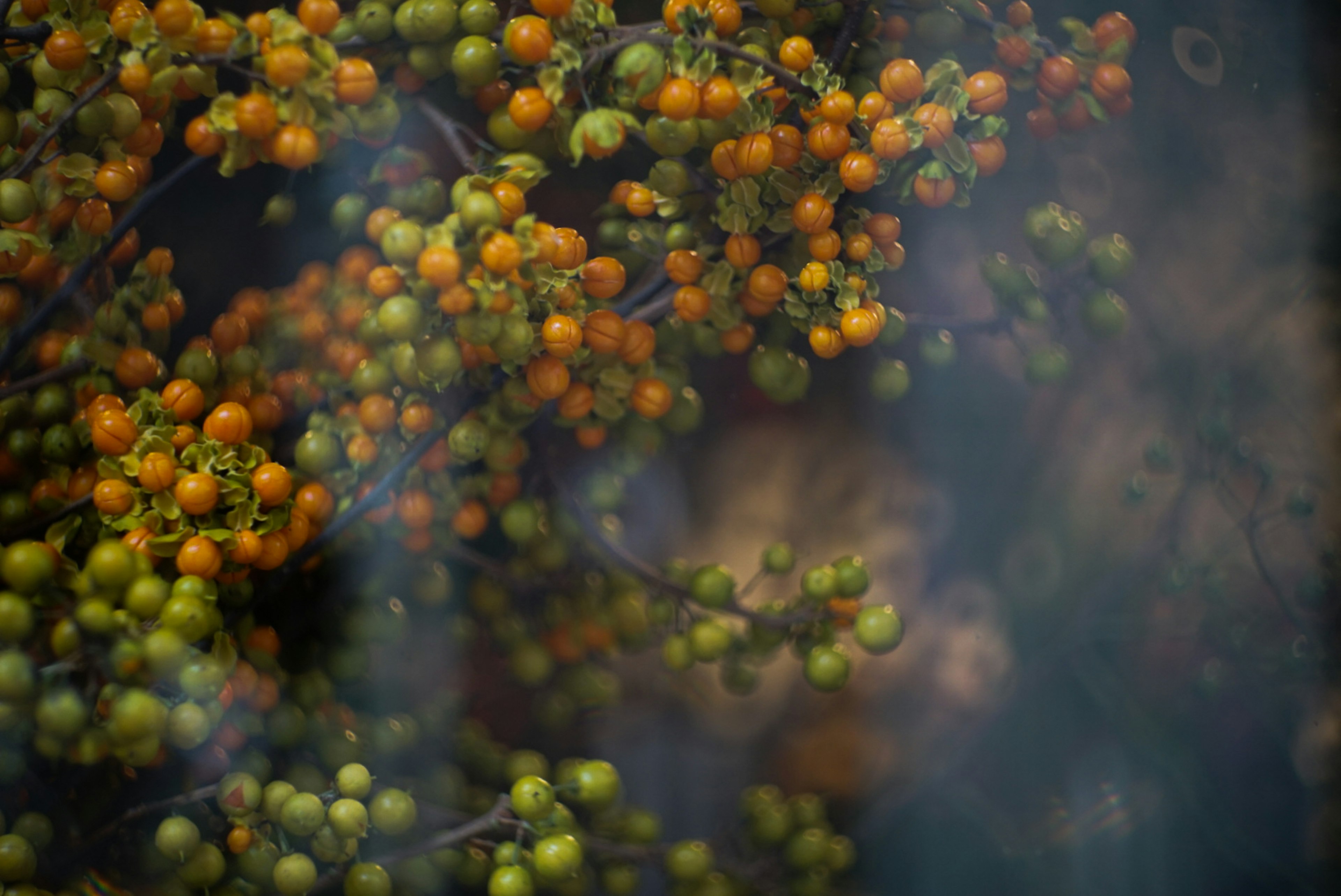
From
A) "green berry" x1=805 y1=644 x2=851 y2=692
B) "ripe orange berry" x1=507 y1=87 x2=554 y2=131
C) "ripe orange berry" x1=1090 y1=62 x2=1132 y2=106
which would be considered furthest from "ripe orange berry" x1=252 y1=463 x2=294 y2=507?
"ripe orange berry" x1=1090 y1=62 x2=1132 y2=106

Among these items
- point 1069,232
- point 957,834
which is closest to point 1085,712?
point 957,834

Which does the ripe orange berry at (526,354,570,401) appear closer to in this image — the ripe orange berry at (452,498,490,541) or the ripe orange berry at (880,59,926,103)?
the ripe orange berry at (452,498,490,541)

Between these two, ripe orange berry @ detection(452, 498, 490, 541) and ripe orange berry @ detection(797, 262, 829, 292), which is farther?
ripe orange berry @ detection(452, 498, 490, 541)

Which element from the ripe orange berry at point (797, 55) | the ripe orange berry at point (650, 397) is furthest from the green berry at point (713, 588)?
the ripe orange berry at point (797, 55)

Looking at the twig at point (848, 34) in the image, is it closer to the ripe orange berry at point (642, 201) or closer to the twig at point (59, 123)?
the ripe orange berry at point (642, 201)

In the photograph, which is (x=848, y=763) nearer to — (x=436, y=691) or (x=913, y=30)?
(x=436, y=691)

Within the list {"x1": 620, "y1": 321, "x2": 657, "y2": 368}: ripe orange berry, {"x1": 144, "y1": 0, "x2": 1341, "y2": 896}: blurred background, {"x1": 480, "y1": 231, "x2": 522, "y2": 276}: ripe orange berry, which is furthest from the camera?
{"x1": 144, "y1": 0, "x2": 1341, "y2": 896}: blurred background
